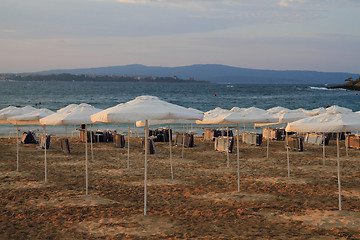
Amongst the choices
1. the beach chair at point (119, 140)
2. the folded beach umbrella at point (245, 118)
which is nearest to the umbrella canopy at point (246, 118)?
the folded beach umbrella at point (245, 118)

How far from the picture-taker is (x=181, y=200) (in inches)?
401

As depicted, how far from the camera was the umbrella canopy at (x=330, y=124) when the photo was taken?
27.5 ft

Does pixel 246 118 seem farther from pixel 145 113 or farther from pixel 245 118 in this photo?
pixel 145 113

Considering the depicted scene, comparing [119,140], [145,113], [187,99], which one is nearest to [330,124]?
[145,113]

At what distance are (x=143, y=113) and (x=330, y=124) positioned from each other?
376cm

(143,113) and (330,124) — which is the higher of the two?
(143,113)

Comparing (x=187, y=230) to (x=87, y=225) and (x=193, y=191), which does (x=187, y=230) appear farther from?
(x=193, y=191)

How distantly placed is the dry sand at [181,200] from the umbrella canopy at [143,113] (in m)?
2.00

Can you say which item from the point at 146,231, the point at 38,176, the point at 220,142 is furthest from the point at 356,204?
the point at 220,142

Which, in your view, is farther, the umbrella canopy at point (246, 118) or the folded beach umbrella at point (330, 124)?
the umbrella canopy at point (246, 118)

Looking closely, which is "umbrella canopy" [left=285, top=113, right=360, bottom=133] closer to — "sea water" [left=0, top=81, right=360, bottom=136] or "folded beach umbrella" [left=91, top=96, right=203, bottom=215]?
"folded beach umbrella" [left=91, top=96, right=203, bottom=215]

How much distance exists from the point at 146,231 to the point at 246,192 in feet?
13.1

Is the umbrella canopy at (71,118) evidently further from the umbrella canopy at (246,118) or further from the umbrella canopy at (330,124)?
the umbrella canopy at (330,124)

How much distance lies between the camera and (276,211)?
9.12 metres
